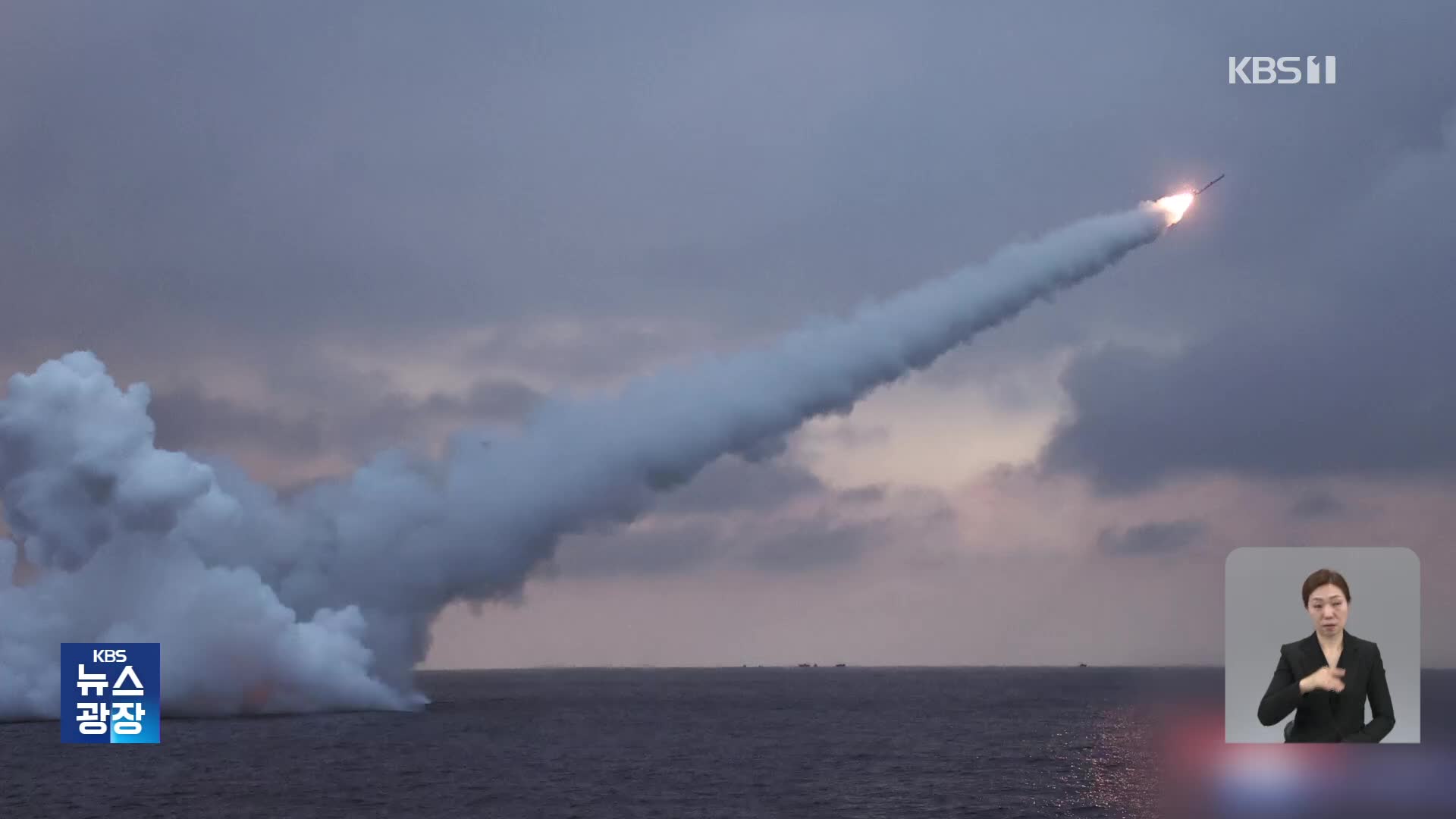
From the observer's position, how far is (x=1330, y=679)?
19.2m

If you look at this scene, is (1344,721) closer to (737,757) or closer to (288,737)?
(737,757)

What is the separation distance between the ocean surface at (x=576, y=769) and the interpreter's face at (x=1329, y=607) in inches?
1749

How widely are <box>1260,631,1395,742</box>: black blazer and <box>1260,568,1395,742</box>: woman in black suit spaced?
0.04 ft

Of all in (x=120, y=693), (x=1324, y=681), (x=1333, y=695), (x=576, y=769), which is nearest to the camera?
(x=1324, y=681)

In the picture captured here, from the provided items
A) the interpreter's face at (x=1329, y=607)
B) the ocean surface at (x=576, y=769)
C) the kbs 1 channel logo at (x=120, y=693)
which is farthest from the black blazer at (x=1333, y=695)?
the kbs 1 channel logo at (x=120, y=693)

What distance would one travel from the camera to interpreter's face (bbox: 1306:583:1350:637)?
19203 mm

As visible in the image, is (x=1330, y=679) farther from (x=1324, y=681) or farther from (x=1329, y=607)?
(x=1329, y=607)

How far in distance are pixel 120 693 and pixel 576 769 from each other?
2652cm

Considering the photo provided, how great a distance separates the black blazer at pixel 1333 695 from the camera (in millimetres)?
19219

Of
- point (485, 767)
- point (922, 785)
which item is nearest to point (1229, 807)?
point (922, 785)

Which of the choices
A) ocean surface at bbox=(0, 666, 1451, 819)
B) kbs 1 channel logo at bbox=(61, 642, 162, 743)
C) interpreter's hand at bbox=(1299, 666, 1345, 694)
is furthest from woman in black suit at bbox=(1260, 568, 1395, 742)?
kbs 1 channel logo at bbox=(61, 642, 162, 743)

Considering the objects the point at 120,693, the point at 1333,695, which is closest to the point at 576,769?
the point at 120,693

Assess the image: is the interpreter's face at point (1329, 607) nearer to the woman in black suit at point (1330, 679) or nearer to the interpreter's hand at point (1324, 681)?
the woman in black suit at point (1330, 679)

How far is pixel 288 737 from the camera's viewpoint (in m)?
95.8
